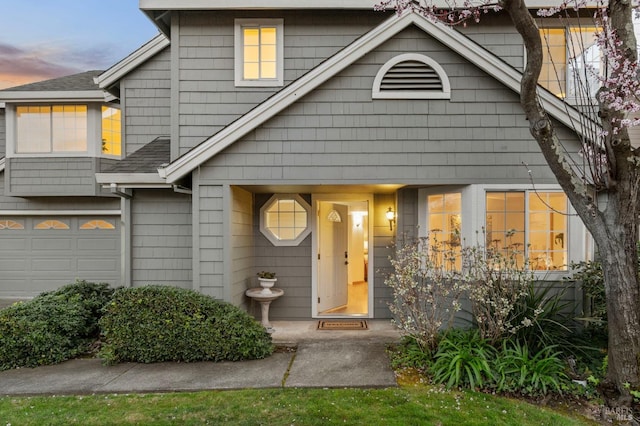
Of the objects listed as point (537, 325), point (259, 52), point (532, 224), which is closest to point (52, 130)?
point (259, 52)

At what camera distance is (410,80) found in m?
6.10

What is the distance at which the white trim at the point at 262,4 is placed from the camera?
7.05 meters

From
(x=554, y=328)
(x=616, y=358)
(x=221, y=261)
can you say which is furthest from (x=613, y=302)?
(x=221, y=261)

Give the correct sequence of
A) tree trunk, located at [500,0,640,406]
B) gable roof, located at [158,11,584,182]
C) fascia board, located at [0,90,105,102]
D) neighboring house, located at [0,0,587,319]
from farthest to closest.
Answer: fascia board, located at [0,90,105,102]
neighboring house, located at [0,0,587,319]
gable roof, located at [158,11,584,182]
tree trunk, located at [500,0,640,406]

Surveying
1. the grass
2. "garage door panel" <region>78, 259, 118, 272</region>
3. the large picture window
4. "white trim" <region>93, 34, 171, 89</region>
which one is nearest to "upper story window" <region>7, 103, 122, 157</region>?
"white trim" <region>93, 34, 171, 89</region>

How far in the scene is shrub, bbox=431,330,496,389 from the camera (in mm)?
4625

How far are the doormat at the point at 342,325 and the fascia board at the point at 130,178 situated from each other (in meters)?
3.96

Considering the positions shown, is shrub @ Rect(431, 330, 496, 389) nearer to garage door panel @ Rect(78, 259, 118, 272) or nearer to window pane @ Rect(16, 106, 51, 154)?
→ garage door panel @ Rect(78, 259, 118, 272)

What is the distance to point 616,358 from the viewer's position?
14.1ft

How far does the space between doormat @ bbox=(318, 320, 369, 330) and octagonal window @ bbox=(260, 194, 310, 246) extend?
1.67 meters

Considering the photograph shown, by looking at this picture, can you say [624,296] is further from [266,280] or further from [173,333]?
[173,333]

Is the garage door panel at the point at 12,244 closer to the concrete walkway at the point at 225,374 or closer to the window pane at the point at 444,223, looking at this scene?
the concrete walkway at the point at 225,374

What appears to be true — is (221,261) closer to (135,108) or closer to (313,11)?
(135,108)

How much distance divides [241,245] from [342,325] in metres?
2.47
